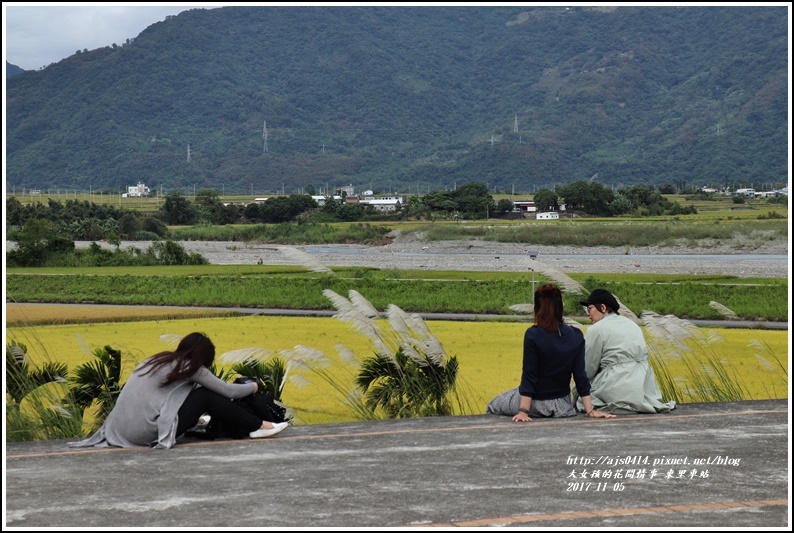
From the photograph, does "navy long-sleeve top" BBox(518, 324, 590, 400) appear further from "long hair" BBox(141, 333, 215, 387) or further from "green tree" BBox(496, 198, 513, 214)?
"green tree" BBox(496, 198, 513, 214)

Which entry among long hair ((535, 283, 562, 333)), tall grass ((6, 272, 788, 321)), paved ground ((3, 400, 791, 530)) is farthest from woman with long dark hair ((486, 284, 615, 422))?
tall grass ((6, 272, 788, 321))

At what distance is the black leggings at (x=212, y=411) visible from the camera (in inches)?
260

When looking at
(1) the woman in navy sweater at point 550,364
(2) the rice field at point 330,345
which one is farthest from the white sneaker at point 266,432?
(2) the rice field at point 330,345

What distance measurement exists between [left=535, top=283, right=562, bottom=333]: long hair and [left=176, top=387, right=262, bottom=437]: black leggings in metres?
2.15

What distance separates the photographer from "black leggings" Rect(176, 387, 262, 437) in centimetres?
660

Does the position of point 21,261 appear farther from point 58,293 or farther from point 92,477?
point 92,477

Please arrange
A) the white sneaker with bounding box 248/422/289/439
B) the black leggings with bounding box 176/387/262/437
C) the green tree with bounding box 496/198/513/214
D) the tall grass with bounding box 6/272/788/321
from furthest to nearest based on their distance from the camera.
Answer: the green tree with bounding box 496/198/513/214 → the tall grass with bounding box 6/272/788/321 → the white sneaker with bounding box 248/422/289/439 → the black leggings with bounding box 176/387/262/437

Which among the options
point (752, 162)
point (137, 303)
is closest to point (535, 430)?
point (137, 303)

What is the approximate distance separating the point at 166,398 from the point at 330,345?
13.8 meters

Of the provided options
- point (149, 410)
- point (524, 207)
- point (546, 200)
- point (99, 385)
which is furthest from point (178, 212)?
point (149, 410)

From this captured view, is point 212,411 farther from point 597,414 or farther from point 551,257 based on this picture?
point 551,257

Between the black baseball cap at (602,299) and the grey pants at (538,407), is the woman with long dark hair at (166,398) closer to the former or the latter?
the grey pants at (538,407)

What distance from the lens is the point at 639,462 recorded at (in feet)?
19.9

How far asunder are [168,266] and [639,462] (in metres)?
47.8
